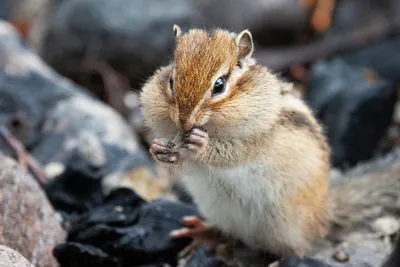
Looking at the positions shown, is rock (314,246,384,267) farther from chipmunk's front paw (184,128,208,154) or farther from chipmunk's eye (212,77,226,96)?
chipmunk's eye (212,77,226,96)

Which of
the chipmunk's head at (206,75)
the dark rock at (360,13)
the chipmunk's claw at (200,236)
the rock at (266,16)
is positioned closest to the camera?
the chipmunk's head at (206,75)

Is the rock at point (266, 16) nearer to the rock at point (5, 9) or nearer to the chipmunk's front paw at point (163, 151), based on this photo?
the rock at point (5, 9)

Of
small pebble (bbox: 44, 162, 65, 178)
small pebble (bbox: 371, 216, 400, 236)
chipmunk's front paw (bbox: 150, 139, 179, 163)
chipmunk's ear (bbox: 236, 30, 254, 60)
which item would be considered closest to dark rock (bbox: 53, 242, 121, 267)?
chipmunk's front paw (bbox: 150, 139, 179, 163)

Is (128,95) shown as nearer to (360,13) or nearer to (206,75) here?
(360,13)

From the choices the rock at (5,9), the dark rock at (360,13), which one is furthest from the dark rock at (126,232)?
the rock at (5,9)

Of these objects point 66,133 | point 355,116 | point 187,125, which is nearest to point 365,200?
point 187,125

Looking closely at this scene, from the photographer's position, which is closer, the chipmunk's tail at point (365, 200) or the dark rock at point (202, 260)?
the dark rock at point (202, 260)

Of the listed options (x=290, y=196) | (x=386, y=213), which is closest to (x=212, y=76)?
(x=290, y=196)
